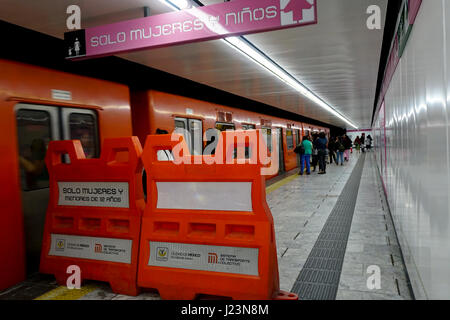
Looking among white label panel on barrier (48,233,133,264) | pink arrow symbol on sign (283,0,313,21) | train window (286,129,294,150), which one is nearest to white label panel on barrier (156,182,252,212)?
white label panel on barrier (48,233,133,264)

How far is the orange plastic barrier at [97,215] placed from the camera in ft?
10.8

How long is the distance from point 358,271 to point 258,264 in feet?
4.38

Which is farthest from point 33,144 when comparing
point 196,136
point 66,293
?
point 196,136

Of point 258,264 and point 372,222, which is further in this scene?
point 372,222

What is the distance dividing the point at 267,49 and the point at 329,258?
336cm

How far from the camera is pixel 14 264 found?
145 inches

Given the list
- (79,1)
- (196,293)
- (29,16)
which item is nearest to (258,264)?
(196,293)

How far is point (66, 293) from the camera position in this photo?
333cm

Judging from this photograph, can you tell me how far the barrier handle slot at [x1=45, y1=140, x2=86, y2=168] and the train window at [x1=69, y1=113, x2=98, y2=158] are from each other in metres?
0.85

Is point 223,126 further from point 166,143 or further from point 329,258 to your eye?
point 166,143

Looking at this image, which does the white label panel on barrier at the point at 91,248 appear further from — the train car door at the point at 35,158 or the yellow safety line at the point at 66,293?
the train car door at the point at 35,158

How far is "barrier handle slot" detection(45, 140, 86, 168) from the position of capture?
3588 millimetres

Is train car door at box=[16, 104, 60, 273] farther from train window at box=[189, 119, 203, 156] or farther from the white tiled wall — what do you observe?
the white tiled wall
